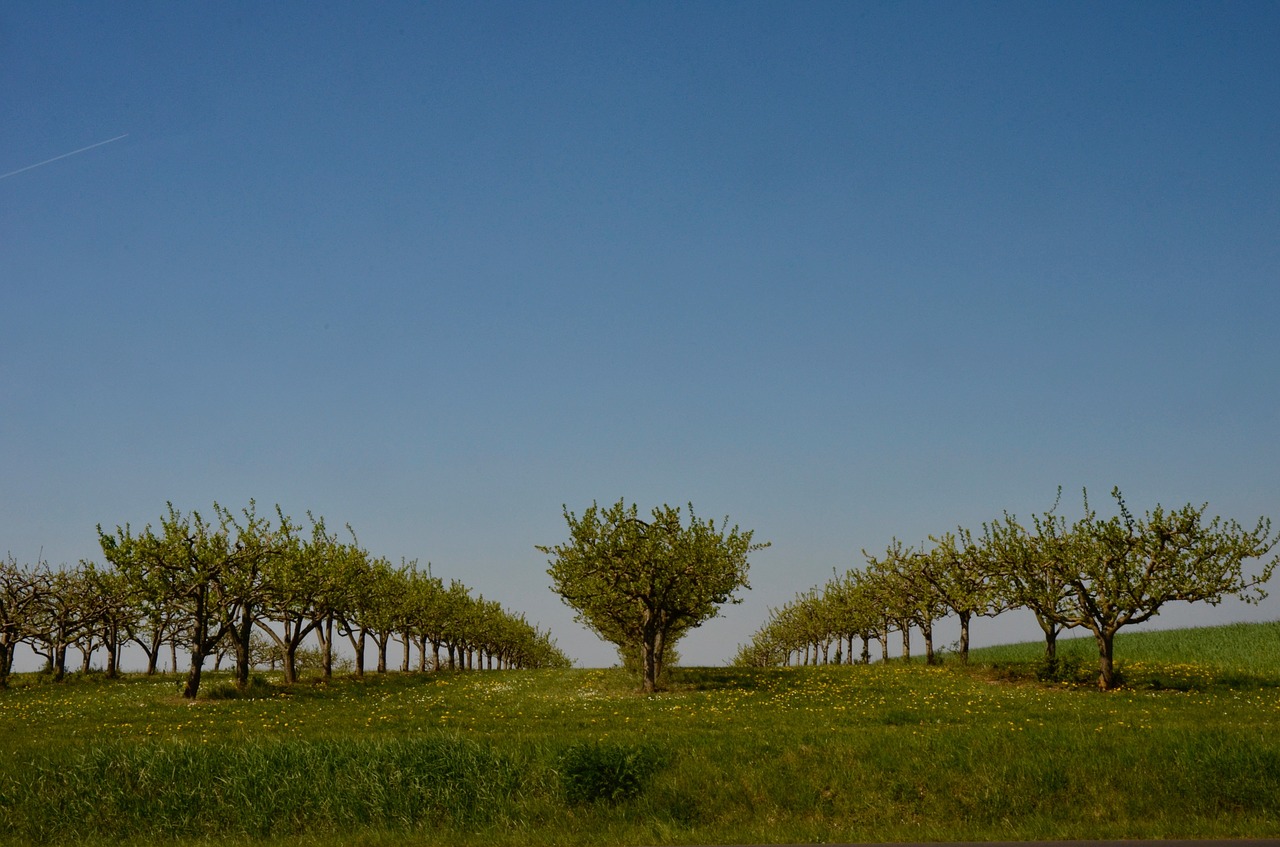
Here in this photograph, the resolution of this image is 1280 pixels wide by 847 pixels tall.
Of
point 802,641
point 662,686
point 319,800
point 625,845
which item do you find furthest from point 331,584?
point 802,641

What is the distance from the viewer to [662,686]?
48969 mm

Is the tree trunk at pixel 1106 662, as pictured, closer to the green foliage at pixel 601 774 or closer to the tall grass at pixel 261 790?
the green foliage at pixel 601 774

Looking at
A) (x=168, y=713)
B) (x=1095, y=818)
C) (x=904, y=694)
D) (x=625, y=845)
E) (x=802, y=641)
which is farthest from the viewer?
(x=802, y=641)

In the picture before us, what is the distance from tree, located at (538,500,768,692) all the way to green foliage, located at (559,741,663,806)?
1134 inches

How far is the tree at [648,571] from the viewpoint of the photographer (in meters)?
48.3

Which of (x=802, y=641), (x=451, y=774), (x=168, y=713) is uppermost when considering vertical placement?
(x=451, y=774)

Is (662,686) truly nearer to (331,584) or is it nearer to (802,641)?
(331,584)

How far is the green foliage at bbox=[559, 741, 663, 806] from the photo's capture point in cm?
1838

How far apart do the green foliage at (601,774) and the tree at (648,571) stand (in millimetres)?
28806

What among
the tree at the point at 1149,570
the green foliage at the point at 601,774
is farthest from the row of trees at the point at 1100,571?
the green foliage at the point at 601,774

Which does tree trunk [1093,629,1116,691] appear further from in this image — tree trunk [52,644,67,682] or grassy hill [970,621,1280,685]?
tree trunk [52,644,67,682]

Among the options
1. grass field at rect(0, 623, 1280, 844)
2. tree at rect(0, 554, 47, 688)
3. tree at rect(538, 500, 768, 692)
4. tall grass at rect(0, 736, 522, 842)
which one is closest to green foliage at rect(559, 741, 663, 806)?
grass field at rect(0, 623, 1280, 844)

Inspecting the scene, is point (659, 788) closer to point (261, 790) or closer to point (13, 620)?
point (261, 790)

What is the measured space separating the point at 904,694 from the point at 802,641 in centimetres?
6781
